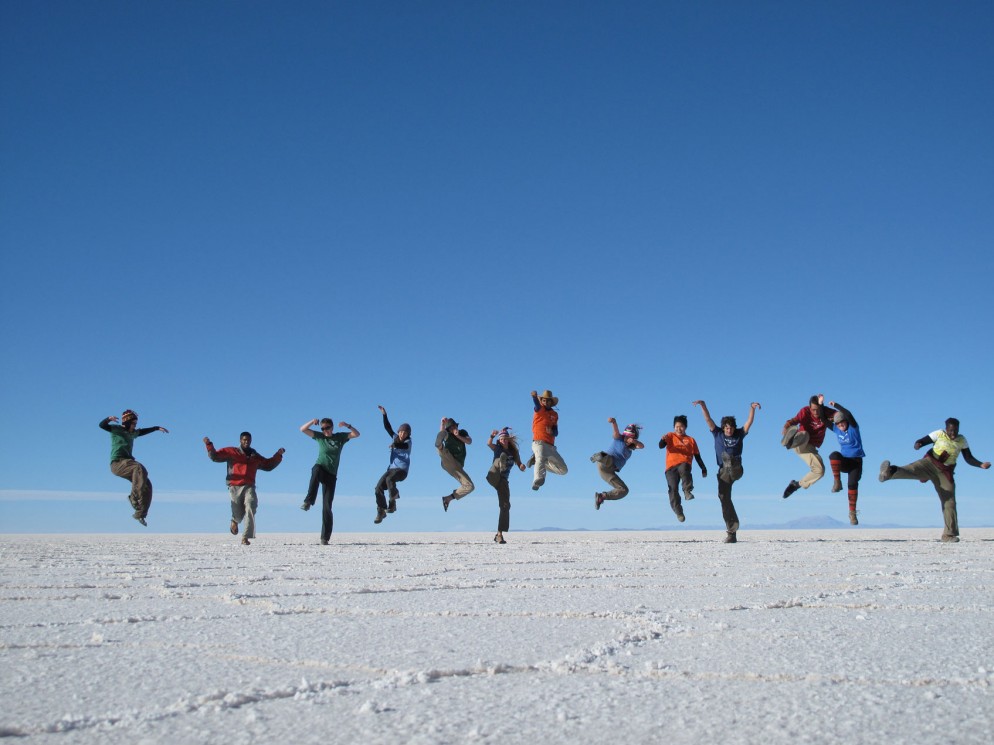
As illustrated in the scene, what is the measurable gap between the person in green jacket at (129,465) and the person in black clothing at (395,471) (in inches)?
136

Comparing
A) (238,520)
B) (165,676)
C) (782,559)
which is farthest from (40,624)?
(238,520)

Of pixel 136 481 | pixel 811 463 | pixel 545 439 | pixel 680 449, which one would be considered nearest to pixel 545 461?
pixel 545 439

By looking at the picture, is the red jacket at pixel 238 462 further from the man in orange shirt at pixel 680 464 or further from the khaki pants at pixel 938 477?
the khaki pants at pixel 938 477

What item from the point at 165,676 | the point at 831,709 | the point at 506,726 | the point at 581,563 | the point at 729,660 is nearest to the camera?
the point at 506,726

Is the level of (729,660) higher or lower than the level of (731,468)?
lower

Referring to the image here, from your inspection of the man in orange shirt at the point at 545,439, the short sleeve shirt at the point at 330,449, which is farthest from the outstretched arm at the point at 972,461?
the short sleeve shirt at the point at 330,449

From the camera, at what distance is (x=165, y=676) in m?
2.45

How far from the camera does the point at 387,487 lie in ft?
42.7

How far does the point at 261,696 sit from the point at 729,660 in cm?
152

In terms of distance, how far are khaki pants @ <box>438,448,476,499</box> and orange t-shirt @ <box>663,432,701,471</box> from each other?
3.16 m

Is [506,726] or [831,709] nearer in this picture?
[506,726]

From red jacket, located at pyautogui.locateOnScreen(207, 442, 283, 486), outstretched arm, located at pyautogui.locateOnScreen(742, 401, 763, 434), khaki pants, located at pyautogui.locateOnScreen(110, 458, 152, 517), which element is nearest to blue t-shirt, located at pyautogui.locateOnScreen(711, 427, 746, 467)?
outstretched arm, located at pyautogui.locateOnScreen(742, 401, 763, 434)

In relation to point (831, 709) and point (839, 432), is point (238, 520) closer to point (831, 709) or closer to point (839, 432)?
point (839, 432)

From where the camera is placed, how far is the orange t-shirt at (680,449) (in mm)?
12219
